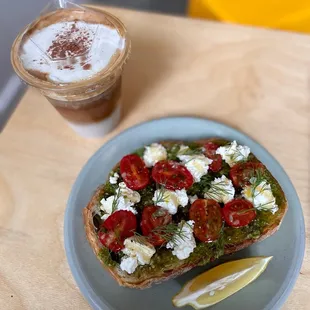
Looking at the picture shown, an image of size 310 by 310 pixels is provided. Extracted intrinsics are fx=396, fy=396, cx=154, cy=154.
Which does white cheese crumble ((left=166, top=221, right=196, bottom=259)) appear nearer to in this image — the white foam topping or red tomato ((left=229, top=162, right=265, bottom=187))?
red tomato ((left=229, top=162, right=265, bottom=187))

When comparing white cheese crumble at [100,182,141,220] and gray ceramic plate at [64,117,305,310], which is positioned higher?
white cheese crumble at [100,182,141,220]

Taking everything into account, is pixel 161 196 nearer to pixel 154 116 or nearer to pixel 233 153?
pixel 233 153

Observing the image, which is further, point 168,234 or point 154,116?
point 154,116

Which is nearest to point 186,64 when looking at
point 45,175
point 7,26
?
point 45,175

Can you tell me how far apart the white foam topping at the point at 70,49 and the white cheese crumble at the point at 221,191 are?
432 mm

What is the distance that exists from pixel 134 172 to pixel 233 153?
28 cm

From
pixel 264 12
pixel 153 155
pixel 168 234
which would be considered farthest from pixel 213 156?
pixel 264 12

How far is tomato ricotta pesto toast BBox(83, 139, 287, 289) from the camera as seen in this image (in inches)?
37.9

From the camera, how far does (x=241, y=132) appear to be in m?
1.21

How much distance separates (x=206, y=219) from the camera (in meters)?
0.99

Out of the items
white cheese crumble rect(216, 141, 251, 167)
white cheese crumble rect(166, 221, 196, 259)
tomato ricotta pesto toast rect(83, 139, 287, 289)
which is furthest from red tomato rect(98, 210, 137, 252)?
white cheese crumble rect(216, 141, 251, 167)

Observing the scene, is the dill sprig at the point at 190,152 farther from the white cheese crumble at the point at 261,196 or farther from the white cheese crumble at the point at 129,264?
the white cheese crumble at the point at 129,264

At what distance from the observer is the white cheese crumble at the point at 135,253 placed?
944 mm

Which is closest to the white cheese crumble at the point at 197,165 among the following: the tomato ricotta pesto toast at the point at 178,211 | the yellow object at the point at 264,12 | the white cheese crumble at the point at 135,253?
the tomato ricotta pesto toast at the point at 178,211
